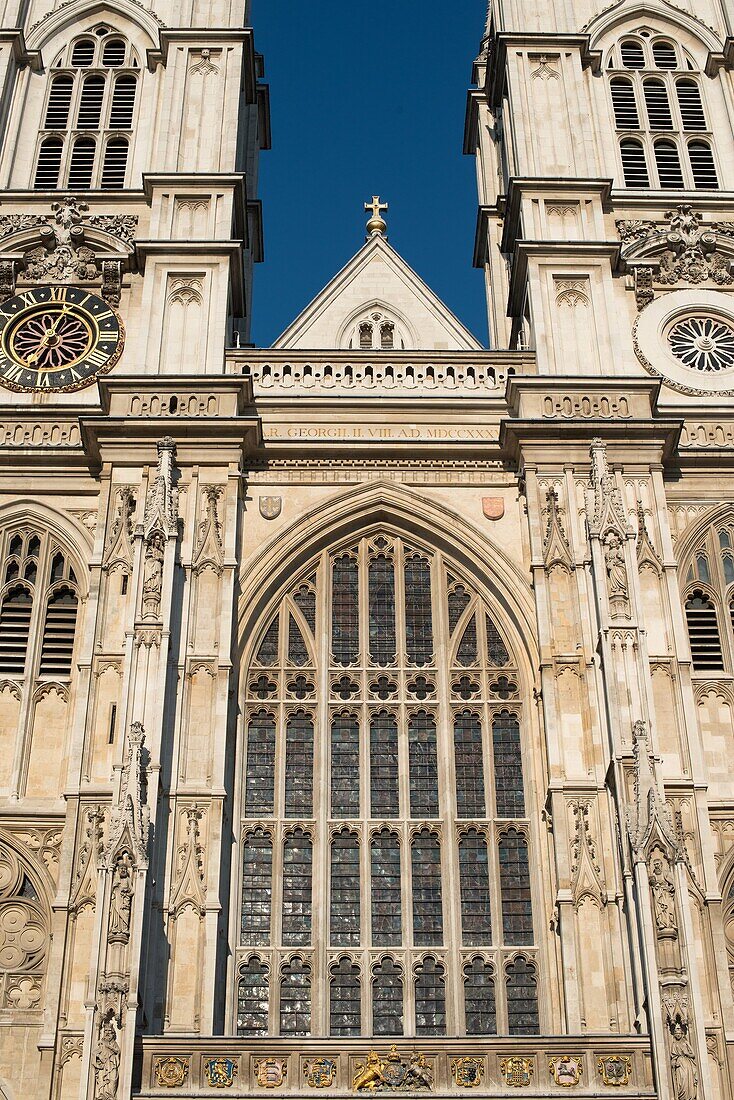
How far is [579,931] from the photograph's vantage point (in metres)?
20.7

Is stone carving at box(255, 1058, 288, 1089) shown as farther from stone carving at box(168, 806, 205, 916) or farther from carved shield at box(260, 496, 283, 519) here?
carved shield at box(260, 496, 283, 519)

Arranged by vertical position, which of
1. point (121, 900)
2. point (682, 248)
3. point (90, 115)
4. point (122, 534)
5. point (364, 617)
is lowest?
point (121, 900)

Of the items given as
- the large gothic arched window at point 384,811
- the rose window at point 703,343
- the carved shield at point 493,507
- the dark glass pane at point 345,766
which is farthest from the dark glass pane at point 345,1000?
the rose window at point 703,343

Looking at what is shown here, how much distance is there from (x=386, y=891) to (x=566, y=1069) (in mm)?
4206

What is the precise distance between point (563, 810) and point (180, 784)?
466cm

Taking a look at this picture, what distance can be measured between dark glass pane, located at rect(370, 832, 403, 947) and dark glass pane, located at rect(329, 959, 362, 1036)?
499 mm

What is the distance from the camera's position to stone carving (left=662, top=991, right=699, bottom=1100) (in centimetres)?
1828

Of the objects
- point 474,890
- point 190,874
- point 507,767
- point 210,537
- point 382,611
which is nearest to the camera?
point 190,874

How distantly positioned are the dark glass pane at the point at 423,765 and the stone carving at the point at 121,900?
4.53 meters

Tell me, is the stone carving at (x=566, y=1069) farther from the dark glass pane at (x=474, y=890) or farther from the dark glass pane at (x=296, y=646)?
the dark glass pane at (x=296, y=646)

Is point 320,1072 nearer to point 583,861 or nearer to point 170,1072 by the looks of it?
point 170,1072

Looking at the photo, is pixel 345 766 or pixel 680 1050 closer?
pixel 680 1050

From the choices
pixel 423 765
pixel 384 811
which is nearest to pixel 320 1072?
pixel 384 811

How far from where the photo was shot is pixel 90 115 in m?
31.0
